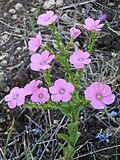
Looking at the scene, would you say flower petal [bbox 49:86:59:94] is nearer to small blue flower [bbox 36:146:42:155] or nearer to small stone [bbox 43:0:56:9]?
small blue flower [bbox 36:146:42:155]

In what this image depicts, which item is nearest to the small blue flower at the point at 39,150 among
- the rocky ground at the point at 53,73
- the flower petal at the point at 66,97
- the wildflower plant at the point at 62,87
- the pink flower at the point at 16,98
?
the rocky ground at the point at 53,73

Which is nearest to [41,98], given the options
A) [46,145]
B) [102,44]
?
[46,145]

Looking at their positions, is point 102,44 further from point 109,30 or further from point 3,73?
point 3,73

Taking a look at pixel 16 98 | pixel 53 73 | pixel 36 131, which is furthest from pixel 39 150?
pixel 16 98

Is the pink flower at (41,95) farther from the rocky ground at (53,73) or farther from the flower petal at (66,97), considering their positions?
the rocky ground at (53,73)

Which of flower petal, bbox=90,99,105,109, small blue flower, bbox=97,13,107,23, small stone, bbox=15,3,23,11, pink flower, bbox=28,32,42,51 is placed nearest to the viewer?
flower petal, bbox=90,99,105,109

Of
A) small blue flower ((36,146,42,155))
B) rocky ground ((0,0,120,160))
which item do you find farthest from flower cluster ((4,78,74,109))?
small blue flower ((36,146,42,155))
